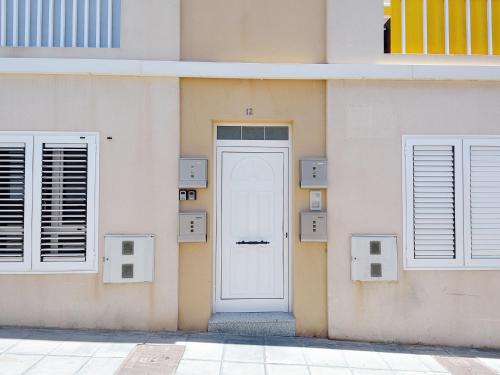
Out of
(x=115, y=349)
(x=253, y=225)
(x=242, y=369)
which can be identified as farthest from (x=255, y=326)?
(x=115, y=349)

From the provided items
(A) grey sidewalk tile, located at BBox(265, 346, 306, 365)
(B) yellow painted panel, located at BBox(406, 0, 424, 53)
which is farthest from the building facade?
(A) grey sidewalk tile, located at BBox(265, 346, 306, 365)

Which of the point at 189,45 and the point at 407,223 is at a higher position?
the point at 189,45

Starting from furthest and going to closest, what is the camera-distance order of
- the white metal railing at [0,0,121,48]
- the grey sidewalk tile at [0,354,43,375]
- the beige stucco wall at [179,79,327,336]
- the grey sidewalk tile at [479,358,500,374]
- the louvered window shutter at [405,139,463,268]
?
1. the white metal railing at [0,0,121,48]
2. the louvered window shutter at [405,139,463,268]
3. the beige stucco wall at [179,79,327,336]
4. the grey sidewalk tile at [479,358,500,374]
5. the grey sidewalk tile at [0,354,43,375]

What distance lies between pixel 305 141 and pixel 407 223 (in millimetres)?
1765

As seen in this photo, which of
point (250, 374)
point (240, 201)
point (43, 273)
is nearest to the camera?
point (250, 374)

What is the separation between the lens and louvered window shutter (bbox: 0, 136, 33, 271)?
521 cm

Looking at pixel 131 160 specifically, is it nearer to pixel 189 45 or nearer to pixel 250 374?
pixel 189 45

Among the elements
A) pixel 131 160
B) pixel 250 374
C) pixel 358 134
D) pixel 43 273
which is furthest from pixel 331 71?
pixel 43 273

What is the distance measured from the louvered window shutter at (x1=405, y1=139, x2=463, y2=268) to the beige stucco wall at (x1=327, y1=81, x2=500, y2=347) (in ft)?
0.55

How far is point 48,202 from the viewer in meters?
5.28

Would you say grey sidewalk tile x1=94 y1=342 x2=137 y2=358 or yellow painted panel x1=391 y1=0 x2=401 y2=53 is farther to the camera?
yellow painted panel x1=391 y1=0 x2=401 y2=53

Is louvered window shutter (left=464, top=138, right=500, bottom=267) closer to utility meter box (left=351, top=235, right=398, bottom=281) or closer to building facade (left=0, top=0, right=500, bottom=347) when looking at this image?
building facade (left=0, top=0, right=500, bottom=347)

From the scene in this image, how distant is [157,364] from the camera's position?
14.3ft

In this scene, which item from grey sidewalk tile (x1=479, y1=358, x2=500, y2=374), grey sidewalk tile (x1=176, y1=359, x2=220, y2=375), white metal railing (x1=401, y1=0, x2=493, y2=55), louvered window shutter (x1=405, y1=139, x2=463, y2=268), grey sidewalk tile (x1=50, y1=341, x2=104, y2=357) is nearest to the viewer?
grey sidewalk tile (x1=176, y1=359, x2=220, y2=375)
